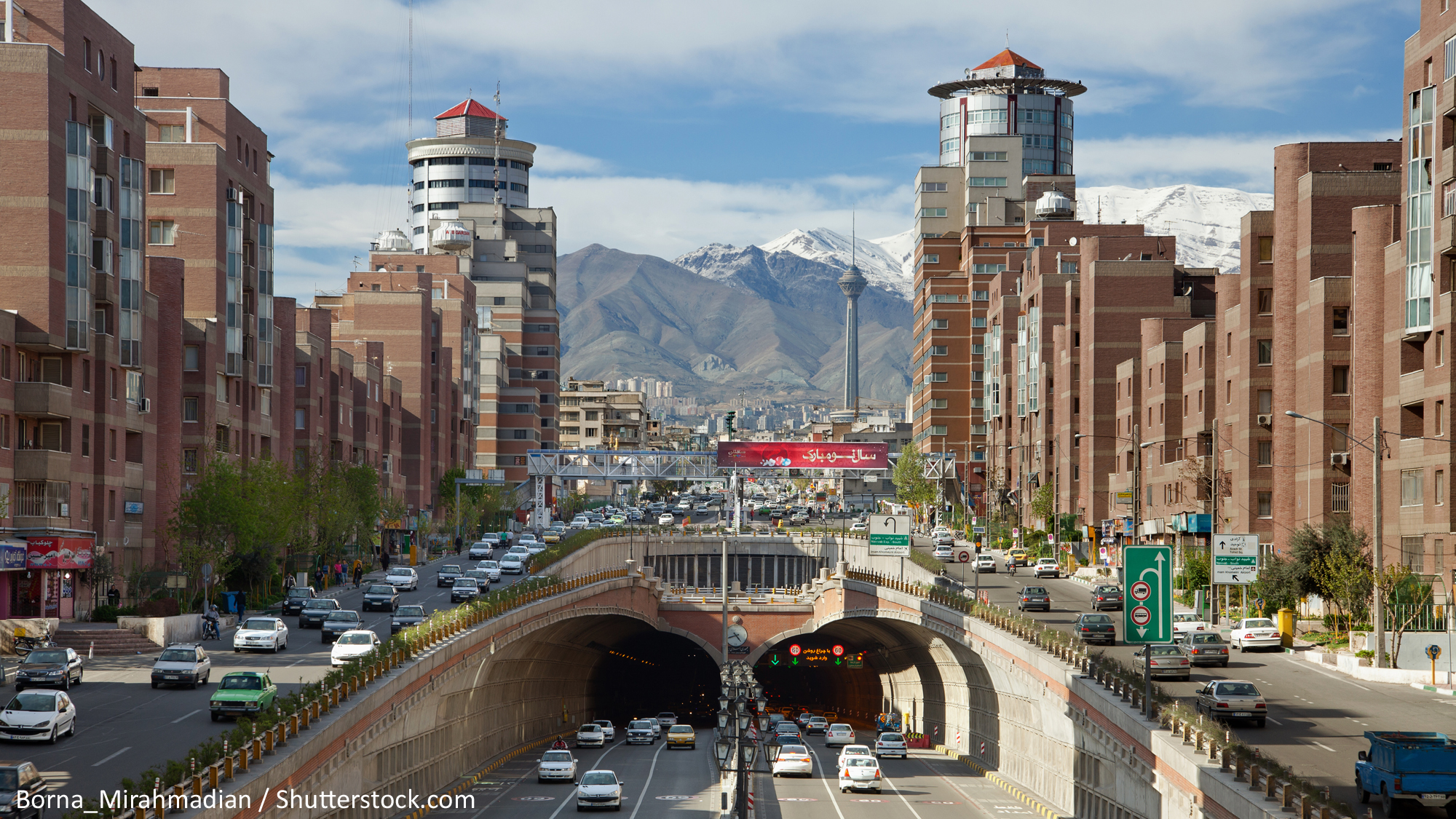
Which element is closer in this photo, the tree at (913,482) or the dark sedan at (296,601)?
the dark sedan at (296,601)

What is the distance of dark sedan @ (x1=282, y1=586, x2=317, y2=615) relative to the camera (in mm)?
80938

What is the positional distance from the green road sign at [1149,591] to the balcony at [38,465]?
5143cm

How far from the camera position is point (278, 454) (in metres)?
111

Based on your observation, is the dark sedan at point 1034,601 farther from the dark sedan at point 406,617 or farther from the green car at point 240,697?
the green car at point 240,697

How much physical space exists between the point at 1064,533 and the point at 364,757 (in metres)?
90.5

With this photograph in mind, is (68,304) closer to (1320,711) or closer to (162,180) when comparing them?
(162,180)

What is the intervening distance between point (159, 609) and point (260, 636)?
798 cm

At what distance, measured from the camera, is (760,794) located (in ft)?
228

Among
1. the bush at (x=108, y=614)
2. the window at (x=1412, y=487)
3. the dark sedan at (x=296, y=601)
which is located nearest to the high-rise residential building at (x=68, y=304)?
the bush at (x=108, y=614)

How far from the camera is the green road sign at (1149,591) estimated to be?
42.7m

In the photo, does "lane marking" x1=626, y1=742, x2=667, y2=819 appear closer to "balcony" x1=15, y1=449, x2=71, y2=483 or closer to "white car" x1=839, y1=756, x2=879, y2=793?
"white car" x1=839, y1=756, x2=879, y2=793

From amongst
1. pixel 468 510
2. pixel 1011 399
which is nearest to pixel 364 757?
pixel 468 510

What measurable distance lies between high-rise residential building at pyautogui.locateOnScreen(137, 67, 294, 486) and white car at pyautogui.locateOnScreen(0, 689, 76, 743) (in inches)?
1917

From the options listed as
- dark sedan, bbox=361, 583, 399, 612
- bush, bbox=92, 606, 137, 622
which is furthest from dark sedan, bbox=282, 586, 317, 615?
bush, bbox=92, 606, 137, 622
